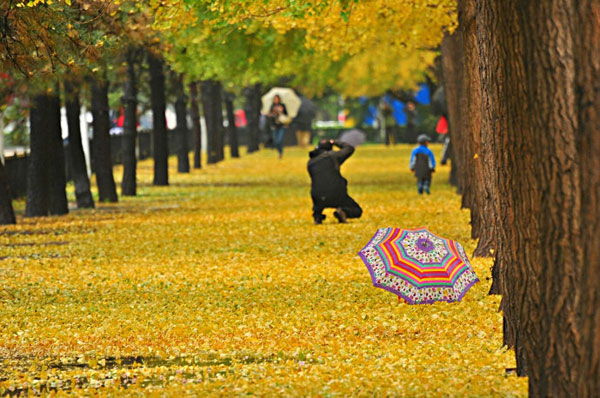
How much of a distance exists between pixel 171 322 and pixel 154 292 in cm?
224

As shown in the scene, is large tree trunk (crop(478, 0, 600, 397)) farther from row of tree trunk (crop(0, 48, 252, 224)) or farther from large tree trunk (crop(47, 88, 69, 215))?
large tree trunk (crop(47, 88, 69, 215))

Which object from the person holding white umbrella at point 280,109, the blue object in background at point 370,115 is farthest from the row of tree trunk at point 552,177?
the blue object in background at point 370,115

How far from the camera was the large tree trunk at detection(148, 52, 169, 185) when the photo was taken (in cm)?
3538

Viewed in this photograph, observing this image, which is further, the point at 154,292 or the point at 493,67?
the point at 154,292

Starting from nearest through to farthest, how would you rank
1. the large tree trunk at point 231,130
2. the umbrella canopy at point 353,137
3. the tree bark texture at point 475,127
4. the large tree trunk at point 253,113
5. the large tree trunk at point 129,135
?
the tree bark texture at point 475,127, the large tree trunk at point 129,135, the umbrella canopy at point 353,137, the large tree trunk at point 231,130, the large tree trunk at point 253,113

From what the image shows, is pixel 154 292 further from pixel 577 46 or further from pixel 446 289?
pixel 577 46

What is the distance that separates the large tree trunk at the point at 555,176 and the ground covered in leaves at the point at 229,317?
871mm

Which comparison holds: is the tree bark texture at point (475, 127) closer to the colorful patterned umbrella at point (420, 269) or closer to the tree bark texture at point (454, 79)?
the colorful patterned umbrella at point (420, 269)

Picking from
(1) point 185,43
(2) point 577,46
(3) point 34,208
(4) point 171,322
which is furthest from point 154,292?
(1) point 185,43

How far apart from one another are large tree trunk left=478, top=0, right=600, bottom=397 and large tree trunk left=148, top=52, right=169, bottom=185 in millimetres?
27230

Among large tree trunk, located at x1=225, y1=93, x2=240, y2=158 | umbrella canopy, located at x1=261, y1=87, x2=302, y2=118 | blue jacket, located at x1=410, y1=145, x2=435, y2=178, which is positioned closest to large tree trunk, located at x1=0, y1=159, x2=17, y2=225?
blue jacket, located at x1=410, y1=145, x2=435, y2=178

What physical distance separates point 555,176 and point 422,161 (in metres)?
22.1

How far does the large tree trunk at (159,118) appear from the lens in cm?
3538

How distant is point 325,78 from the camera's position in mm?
48188
